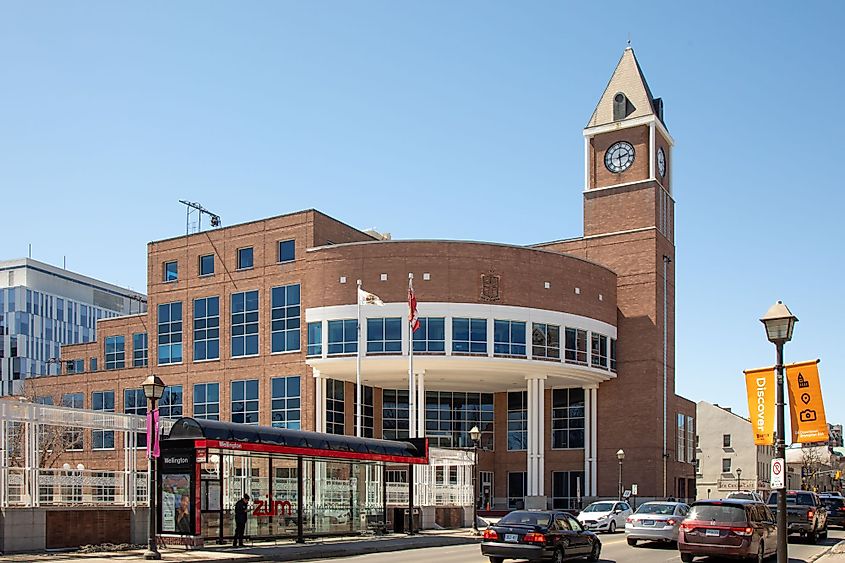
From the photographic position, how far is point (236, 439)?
29.2m

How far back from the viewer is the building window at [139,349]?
6906cm

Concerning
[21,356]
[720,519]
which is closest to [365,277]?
[720,519]

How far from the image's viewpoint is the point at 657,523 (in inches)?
1243

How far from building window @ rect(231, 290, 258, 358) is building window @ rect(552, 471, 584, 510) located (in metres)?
22.0

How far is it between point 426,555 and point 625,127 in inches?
1953

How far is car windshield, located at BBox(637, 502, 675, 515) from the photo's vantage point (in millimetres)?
32278

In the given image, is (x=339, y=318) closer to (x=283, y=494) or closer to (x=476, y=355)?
(x=476, y=355)

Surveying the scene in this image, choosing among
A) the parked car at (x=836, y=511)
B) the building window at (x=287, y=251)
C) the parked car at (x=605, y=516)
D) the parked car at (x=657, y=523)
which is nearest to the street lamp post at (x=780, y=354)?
the parked car at (x=657, y=523)

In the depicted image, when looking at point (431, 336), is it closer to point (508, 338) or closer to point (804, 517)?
point (508, 338)

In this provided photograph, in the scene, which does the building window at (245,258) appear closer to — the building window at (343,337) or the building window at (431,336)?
the building window at (343,337)

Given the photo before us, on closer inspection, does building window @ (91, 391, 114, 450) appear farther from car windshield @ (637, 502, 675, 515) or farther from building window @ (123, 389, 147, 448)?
car windshield @ (637, 502, 675, 515)

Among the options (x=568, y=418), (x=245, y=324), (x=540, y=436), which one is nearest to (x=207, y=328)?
(x=245, y=324)

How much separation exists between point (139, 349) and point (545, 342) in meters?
27.7

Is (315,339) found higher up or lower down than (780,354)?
higher up
